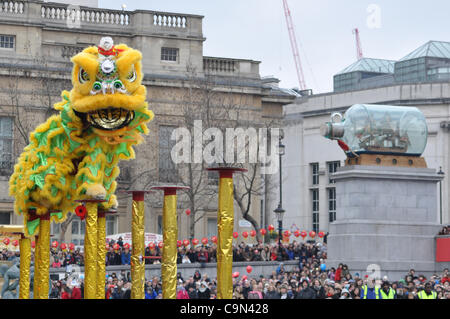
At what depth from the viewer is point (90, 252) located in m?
19.4

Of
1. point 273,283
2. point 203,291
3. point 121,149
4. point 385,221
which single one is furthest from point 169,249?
point 385,221

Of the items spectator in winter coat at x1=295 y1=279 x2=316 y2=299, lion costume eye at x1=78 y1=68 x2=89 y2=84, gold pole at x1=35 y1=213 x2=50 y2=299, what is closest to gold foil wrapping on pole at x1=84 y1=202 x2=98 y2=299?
lion costume eye at x1=78 y1=68 x2=89 y2=84

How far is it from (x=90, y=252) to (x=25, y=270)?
642 centimetres

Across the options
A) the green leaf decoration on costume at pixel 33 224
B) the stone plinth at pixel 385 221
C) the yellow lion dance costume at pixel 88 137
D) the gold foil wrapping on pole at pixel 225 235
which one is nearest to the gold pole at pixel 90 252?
the yellow lion dance costume at pixel 88 137

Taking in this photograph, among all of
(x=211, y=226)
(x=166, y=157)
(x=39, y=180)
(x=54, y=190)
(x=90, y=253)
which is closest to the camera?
(x=90, y=253)

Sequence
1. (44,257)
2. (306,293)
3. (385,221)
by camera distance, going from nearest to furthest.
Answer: (44,257) → (306,293) → (385,221)

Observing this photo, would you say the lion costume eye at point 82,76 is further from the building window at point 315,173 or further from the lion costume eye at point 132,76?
the building window at point 315,173

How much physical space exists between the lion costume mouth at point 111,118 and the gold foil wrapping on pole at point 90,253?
1.46 meters

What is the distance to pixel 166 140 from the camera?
57.0 m

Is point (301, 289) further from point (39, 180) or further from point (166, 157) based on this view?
point (166, 157)

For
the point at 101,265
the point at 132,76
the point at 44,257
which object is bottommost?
the point at 101,265

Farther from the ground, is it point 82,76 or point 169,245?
point 82,76

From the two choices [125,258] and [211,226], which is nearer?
[125,258]

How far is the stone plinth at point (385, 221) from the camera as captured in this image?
38562mm
